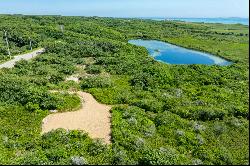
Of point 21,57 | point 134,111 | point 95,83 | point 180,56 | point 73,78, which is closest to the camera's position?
point 134,111

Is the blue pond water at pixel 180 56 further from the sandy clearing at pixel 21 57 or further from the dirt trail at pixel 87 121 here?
the dirt trail at pixel 87 121

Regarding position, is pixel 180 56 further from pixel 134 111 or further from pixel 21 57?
pixel 134 111

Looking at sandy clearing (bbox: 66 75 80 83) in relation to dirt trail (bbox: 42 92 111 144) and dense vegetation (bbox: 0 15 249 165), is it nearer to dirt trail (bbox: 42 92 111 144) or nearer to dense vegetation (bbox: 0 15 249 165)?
dense vegetation (bbox: 0 15 249 165)

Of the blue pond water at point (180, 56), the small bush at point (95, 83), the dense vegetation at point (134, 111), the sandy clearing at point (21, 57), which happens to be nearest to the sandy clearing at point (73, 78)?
the dense vegetation at point (134, 111)

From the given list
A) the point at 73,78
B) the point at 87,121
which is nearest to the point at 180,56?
the point at 73,78

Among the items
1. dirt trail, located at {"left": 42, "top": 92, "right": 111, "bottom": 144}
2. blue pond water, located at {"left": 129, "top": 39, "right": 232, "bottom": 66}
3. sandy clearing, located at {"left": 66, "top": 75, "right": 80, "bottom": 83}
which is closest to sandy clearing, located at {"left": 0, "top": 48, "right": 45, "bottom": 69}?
sandy clearing, located at {"left": 66, "top": 75, "right": 80, "bottom": 83}
